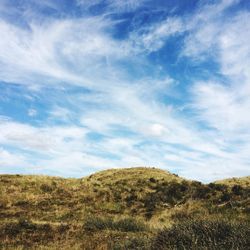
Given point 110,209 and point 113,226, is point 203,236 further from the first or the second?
point 110,209

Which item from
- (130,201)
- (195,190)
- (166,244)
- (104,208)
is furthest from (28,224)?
(195,190)

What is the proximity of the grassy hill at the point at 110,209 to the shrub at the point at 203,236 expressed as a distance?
0.08 m

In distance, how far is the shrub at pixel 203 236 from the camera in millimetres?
9539

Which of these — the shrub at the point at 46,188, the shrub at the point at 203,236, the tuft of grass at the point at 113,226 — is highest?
the shrub at the point at 46,188

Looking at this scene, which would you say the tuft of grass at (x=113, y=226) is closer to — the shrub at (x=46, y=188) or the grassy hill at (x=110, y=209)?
the grassy hill at (x=110, y=209)

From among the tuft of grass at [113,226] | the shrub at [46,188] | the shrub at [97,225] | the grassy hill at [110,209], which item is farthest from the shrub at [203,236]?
the shrub at [46,188]

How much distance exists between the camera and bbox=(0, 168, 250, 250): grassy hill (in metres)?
14.6

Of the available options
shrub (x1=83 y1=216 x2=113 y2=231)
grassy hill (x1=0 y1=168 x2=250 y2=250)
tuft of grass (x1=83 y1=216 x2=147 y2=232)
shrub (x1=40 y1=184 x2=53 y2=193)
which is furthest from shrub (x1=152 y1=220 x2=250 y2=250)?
shrub (x1=40 y1=184 x2=53 y2=193)

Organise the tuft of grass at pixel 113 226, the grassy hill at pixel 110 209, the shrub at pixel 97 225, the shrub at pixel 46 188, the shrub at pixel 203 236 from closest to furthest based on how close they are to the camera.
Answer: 1. the shrub at pixel 203 236
2. the grassy hill at pixel 110 209
3. the shrub at pixel 97 225
4. the tuft of grass at pixel 113 226
5. the shrub at pixel 46 188

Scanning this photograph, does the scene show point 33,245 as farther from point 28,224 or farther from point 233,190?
point 233,190

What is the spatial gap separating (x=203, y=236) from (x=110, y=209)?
2342cm

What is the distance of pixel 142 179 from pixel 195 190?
9.92 metres

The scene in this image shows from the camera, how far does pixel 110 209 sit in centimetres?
3331

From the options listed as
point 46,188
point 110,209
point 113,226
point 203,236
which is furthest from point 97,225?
point 46,188
